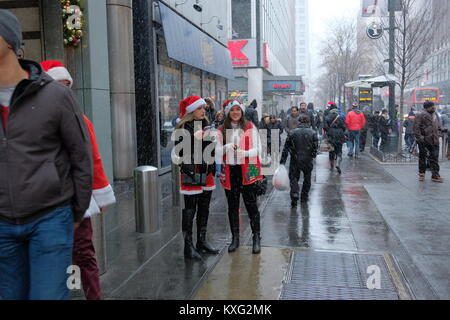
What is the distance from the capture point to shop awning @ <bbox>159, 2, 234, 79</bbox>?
11.4 metres

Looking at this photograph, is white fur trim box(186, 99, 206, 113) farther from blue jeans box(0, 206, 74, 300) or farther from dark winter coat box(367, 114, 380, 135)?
dark winter coat box(367, 114, 380, 135)

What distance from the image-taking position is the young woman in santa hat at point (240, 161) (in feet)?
17.7

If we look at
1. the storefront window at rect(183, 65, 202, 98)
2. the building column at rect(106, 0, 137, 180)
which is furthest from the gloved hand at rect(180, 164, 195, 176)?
the storefront window at rect(183, 65, 202, 98)

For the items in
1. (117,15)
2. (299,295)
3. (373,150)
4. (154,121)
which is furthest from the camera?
(373,150)

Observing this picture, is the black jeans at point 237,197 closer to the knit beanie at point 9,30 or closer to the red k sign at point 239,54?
the knit beanie at point 9,30

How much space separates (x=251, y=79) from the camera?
108 feet

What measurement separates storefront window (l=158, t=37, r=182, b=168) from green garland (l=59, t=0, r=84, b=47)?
4323 millimetres

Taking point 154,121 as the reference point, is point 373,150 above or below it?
below

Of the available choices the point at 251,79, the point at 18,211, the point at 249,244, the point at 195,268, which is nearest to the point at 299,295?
the point at 195,268

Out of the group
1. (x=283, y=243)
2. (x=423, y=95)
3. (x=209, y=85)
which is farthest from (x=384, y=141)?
(x=423, y=95)
